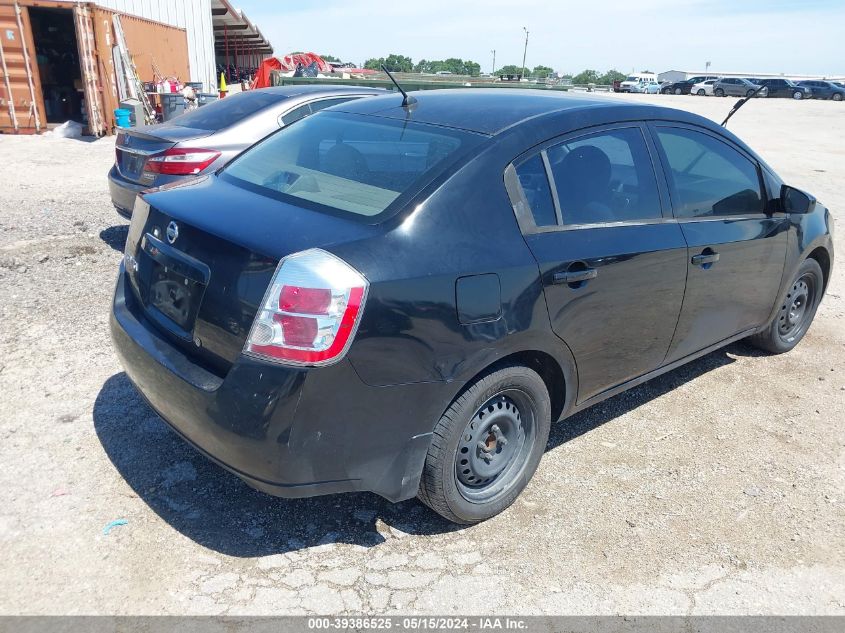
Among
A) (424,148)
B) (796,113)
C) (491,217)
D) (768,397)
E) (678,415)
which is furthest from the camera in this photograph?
(796,113)

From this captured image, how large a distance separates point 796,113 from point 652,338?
35053 millimetres

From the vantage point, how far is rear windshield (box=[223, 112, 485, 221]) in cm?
280

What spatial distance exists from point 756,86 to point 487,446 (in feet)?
187

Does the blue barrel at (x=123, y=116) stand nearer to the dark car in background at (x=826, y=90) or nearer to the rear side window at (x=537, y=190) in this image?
the rear side window at (x=537, y=190)

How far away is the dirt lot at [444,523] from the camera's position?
2619 mm

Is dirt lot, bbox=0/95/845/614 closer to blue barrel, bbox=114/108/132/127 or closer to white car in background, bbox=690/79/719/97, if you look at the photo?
blue barrel, bbox=114/108/132/127

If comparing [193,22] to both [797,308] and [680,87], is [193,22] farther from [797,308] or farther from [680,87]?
[680,87]

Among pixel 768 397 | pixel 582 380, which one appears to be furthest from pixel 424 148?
pixel 768 397

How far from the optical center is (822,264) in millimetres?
5023

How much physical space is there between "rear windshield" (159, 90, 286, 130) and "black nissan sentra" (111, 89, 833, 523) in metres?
3.07

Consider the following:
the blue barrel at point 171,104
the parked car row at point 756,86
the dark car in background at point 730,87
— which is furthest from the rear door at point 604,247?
the dark car in background at point 730,87

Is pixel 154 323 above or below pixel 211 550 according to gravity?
above

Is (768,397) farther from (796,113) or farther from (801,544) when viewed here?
(796,113)

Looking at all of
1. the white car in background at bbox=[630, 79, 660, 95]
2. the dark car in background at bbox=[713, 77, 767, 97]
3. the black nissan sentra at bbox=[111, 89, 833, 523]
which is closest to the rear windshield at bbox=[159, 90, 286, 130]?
the black nissan sentra at bbox=[111, 89, 833, 523]
